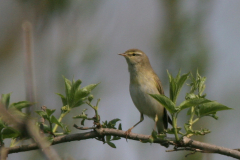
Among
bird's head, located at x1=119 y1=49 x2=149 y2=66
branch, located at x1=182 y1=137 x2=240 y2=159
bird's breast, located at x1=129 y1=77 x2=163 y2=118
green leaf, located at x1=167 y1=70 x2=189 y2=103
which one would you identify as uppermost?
bird's head, located at x1=119 y1=49 x2=149 y2=66

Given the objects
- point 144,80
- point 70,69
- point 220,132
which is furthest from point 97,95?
point 220,132

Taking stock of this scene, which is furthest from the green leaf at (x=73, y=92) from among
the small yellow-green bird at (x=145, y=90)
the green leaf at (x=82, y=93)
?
the small yellow-green bird at (x=145, y=90)

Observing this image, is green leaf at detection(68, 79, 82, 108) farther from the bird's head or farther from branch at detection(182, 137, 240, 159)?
the bird's head

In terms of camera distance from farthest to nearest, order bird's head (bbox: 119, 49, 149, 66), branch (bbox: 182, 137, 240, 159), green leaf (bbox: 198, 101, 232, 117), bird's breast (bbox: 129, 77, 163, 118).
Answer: bird's head (bbox: 119, 49, 149, 66)
bird's breast (bbox: 129, 77, 163, 118)
green leaf (bbox: 198, 101, 232, 117)
branch (bbox: 182, 137, 240, 159)

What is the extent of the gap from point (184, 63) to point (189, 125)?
493 centimetres

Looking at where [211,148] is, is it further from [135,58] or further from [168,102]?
[135,58]

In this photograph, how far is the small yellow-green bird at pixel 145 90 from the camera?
4828 millimetres

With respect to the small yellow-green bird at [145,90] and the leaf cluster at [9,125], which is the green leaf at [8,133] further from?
the small yellow-green bird at [145,90]

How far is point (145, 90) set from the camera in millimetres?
4852

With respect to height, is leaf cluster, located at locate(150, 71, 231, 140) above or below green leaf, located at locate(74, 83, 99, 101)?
below

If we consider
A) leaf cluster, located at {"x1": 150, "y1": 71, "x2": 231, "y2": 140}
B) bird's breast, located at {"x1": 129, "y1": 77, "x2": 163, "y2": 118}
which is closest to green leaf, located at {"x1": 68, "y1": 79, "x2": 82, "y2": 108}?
leaf cluster, located at {"x1": 150, "y1": 71, "x2": 231, "y2": 140}

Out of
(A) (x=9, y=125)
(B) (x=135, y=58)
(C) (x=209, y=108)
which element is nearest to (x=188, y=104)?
(C) (x=209, y=108)

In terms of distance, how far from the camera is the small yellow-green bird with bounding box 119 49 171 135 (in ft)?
15.8

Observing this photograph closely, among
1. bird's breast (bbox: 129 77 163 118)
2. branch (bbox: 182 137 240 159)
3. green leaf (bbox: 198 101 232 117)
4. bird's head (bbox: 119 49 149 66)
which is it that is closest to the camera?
branch (bbox: 182 137 240 159)
